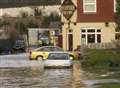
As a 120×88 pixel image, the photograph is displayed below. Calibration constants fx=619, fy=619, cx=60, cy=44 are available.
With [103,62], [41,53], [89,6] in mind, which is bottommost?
[41,53]

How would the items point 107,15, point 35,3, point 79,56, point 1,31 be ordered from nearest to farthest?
point 35,3, point 79,56, point 107,15, point 1,31

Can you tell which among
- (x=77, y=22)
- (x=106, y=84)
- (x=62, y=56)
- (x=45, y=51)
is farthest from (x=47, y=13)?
(x=106, y=84)

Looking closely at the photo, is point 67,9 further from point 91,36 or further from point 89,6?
point 89,6

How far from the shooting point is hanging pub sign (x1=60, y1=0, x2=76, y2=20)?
56569mm

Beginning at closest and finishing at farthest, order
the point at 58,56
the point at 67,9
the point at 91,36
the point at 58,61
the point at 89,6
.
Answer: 1. the point at 58,61
2. the point at 58,56
3. the point at 67,9
4. the point at 91,36
5. the point at 89,6

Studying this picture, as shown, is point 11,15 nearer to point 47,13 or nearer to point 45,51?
point 47,13

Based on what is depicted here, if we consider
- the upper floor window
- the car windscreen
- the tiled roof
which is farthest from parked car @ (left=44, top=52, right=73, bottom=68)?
the upper floor window

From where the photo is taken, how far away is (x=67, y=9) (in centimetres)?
5891

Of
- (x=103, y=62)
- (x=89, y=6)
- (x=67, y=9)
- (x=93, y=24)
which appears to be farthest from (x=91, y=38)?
(x=103, y=62)

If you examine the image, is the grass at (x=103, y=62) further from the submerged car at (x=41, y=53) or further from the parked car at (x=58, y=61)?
the submerged car at (x=41, y=53)

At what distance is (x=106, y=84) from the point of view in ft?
102

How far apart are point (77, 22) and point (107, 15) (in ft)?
12.9

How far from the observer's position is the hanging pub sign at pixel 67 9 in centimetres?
5657

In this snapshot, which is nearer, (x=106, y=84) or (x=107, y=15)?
(x=106, y=84)
